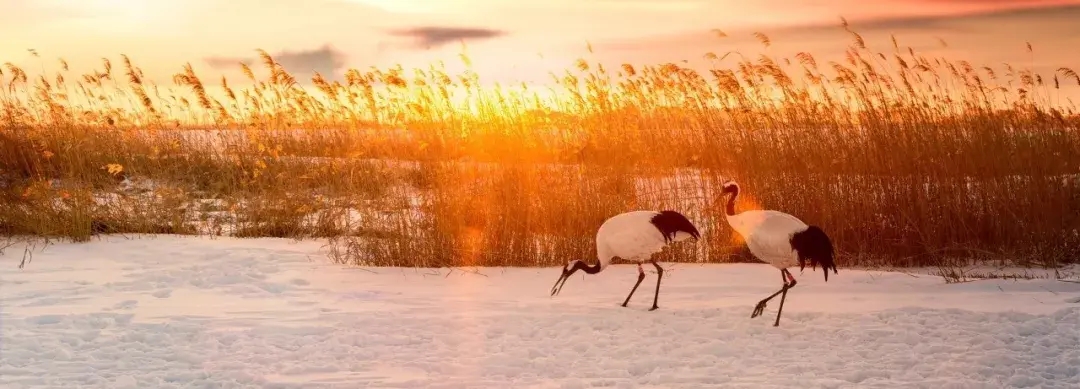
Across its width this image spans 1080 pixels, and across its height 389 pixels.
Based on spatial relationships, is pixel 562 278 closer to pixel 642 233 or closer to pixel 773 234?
pixel 642 233

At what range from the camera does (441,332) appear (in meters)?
5.54

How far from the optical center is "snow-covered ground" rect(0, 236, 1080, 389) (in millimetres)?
4652

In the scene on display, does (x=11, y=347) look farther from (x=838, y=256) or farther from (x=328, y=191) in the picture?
(x=838, y=256)

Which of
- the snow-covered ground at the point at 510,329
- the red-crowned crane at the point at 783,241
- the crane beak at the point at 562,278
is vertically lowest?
the snow-covered ground at the point at 510,329

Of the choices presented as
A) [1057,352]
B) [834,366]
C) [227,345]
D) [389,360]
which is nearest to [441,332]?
[389,360]

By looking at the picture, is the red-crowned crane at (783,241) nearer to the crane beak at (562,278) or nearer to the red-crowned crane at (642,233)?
the red-crowned crane at (642,233)

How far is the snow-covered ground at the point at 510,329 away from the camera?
15.3 feet

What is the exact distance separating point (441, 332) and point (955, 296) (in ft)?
12.1

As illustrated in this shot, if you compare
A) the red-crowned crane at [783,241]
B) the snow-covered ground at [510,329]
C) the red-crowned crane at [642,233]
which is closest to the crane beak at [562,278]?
the snow-covered ground at [510,329]

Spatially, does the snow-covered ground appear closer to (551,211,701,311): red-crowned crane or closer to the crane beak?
the crane beak

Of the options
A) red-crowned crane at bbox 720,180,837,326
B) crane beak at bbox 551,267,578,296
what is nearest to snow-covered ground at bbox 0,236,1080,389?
crane beak at bbox 551,267,578,296

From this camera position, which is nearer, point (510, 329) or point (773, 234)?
point (510, 329)

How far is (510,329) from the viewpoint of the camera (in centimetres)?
557

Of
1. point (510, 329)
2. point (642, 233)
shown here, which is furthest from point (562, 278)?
point (510, 329)
